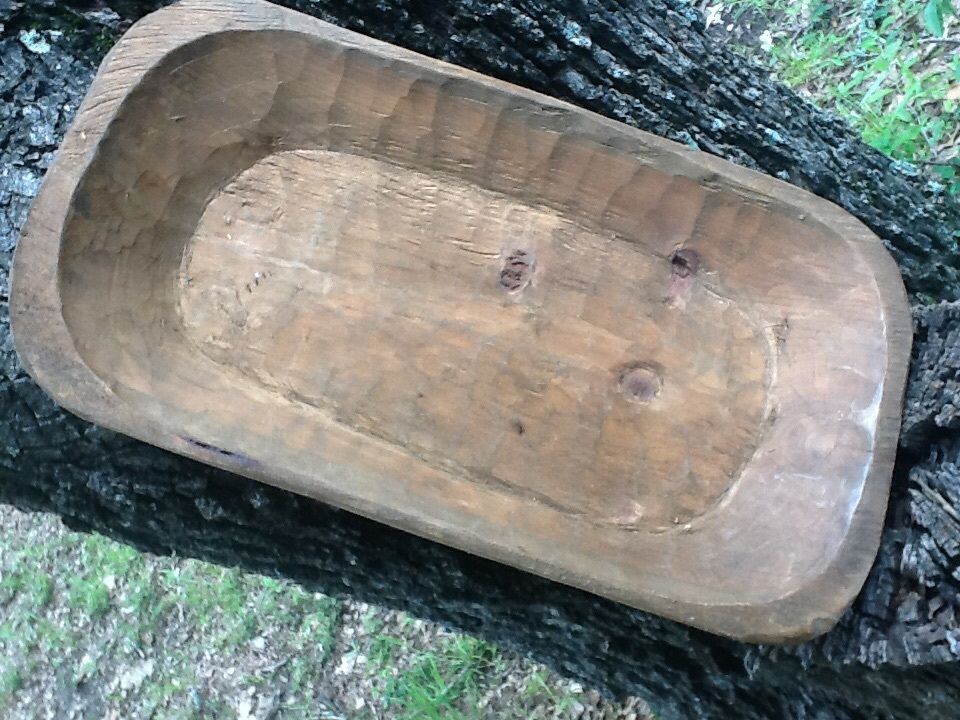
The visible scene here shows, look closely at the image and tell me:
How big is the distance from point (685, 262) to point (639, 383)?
0.17 metres

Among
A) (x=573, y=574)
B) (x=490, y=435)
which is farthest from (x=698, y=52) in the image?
(x=573, y=574)

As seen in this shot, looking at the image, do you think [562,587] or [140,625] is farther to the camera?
[140,625]

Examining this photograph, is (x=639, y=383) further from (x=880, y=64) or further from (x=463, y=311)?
(x=880, y=64)

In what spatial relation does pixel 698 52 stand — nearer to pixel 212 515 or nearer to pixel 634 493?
pixel 634 493

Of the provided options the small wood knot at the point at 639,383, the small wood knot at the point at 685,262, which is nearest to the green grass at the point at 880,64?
the small wood knot at the point at 685,262

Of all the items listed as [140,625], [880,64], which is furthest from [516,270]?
[140,625]

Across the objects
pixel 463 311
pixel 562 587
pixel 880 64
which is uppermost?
pixel 880 64

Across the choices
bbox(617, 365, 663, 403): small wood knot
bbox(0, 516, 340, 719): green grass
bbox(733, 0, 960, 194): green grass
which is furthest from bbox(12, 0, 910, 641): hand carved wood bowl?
bbox(0, 516, 340, 719): green grass

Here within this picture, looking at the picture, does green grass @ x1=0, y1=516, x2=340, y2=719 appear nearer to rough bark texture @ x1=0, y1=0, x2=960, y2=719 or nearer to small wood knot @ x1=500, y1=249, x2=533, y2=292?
rough bark texture @ x1=0, y1=0, x2=960, y2=719

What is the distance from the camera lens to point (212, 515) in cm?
116

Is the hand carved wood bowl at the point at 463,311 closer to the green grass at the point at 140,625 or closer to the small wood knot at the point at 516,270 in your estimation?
the small wood knot at the point at 516,270

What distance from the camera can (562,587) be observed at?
3.75ft

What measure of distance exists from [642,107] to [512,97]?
0.28 m

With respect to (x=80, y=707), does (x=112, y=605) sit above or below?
above
